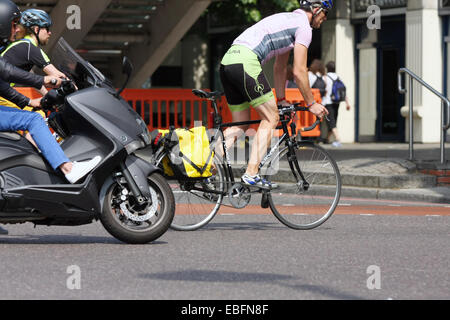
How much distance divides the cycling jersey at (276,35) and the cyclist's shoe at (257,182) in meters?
0.92

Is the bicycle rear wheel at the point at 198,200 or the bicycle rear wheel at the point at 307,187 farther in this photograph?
the bicycle rear wheel at the point at 307,187

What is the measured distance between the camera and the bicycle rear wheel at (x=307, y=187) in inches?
340

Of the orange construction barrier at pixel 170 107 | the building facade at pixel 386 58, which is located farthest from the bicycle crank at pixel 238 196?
the building facade at pixel 386 58

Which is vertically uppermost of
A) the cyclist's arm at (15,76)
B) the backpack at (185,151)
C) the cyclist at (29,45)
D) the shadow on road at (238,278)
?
the cyclist at (29,45)

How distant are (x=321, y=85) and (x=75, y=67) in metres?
13.6

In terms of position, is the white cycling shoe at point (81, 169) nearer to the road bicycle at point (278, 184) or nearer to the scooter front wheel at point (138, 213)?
the scooter front wheel at point (138, 213)

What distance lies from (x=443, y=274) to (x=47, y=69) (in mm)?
3318

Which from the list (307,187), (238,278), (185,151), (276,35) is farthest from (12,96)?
(307,187)

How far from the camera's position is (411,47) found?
904 inches

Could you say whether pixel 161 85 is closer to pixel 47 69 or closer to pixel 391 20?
pixel 391 20

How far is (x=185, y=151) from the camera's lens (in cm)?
820

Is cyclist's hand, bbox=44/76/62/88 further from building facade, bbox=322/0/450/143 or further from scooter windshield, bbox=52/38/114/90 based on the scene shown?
A: building facade, bbox=322/0/450/143

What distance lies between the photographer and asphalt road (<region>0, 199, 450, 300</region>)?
5.73 meters

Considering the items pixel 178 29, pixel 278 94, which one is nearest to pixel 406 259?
pixel 278 94
